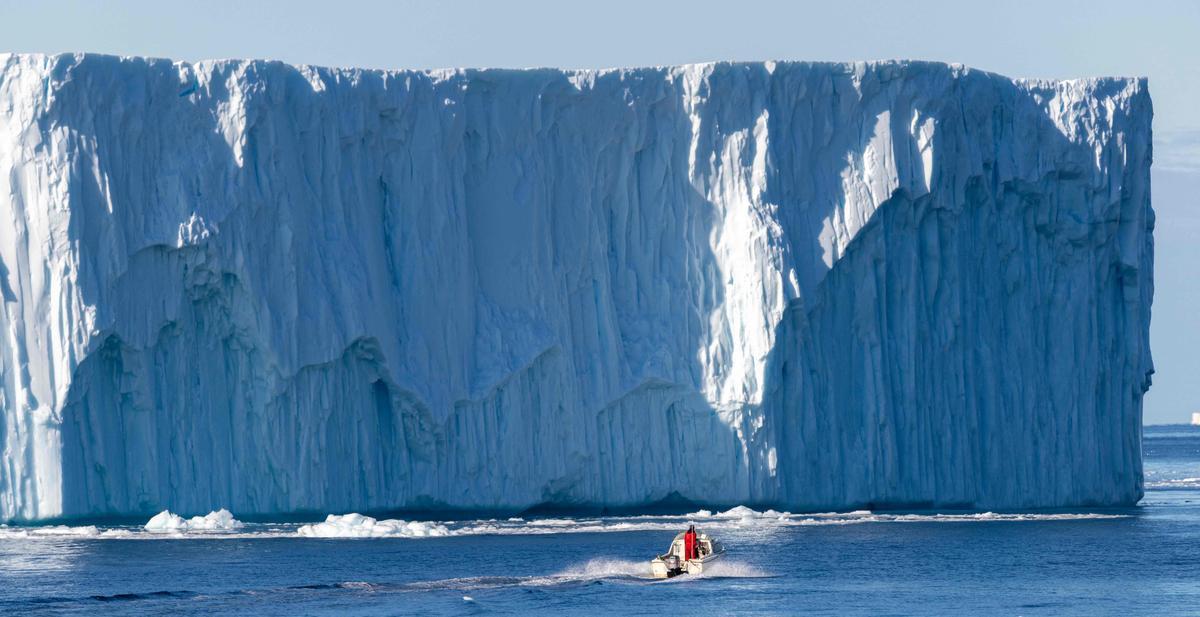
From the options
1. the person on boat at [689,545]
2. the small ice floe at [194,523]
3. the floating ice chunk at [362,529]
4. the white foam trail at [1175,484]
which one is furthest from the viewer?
the white foam trail at [1175,484]

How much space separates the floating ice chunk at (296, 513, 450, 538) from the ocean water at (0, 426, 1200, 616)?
28 mm

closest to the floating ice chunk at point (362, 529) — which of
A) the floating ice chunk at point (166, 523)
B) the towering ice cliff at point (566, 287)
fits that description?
the towering ice cliff at point (566, 287)

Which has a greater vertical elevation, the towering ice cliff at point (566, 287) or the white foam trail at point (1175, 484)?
the towering ice cliff at point (566, 287)

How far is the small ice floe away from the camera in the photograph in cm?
2995

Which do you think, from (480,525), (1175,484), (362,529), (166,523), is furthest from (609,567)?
(1175,484)

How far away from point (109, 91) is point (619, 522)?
9.86m

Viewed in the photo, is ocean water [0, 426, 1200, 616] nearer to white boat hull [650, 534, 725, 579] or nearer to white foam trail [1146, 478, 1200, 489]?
white boat hull [650, 534, 725, 579]

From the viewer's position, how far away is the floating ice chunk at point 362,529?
30.7m

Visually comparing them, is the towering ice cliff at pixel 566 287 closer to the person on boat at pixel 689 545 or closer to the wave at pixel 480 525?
the wave at pixel 480 525

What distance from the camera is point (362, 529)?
101 ft

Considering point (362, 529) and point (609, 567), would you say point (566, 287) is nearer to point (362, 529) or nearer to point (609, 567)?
point (362, 529)

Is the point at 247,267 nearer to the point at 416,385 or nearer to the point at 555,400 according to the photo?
the point at 416,385

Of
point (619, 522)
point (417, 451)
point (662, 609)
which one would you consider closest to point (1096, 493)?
point (619, 522)

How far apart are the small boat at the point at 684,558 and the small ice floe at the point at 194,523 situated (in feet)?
21.3
